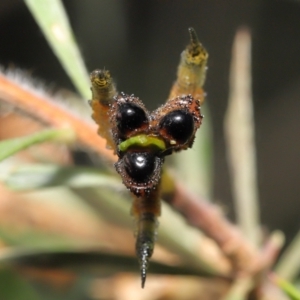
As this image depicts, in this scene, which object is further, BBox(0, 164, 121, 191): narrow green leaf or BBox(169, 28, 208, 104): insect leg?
BBox(0, 164, 121, 191): narrow green leaf

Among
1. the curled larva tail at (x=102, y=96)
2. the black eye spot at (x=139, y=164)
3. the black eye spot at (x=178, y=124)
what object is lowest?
the black eye spot at (x=139, y=164)

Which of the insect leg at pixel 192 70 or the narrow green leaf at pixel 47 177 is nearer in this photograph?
the insect leg at pixel 192 70

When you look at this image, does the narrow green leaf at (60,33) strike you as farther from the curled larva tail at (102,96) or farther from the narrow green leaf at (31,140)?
the curled larva tail at (102,96)

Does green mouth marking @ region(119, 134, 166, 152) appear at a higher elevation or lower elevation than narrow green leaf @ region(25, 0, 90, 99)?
lower

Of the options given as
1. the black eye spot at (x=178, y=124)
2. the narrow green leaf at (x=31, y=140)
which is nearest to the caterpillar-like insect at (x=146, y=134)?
the black eye spot at (x=178, y=124)

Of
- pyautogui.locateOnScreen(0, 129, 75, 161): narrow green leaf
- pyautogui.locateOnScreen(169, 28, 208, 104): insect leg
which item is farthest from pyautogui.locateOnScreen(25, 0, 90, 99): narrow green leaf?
pyautogui.locateOnScreen(169, 28, 208, 104): insect leg

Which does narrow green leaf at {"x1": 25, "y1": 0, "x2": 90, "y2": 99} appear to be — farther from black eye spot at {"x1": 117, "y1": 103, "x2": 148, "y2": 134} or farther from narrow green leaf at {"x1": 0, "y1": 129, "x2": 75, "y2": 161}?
black eye spot at {"x1": 117, "y1": 103, "x2": 148, "y2": 134}

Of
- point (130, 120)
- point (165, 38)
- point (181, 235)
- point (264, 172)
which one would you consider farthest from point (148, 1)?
point (130, 120)
